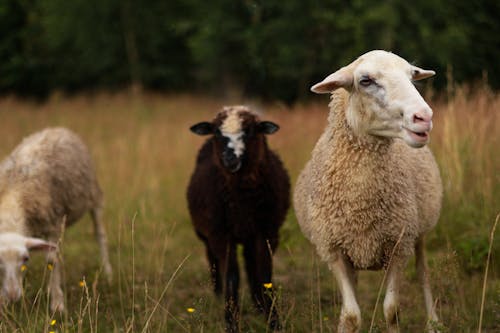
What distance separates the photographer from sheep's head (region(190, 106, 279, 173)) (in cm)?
512

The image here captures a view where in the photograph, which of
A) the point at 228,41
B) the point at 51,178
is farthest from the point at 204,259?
the point at 228,41

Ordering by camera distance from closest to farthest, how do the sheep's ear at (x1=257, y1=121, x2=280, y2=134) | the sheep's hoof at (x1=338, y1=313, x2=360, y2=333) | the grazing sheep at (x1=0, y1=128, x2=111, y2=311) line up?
the sheep's hoof at (x1=338, y1=313, x2=360, y2=333) → the grazing sheep at (x1=0, y1=128, x2=111, y2=311) → the sheep's ear at (x1=257, y1=121, x2=280, y2=134)

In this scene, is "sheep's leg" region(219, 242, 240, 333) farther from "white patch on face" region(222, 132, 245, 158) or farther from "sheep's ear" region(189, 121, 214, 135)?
"sheep's ear" region(189, 121, 214, 135)

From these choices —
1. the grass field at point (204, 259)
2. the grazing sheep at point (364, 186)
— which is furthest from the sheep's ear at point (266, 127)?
the grazing sheep at point (364, 186)

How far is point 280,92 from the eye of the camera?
76.6ft

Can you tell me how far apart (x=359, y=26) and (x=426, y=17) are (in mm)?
2725

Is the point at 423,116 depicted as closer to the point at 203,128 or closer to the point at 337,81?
the point at 337,81

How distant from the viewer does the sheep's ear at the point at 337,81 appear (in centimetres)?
367

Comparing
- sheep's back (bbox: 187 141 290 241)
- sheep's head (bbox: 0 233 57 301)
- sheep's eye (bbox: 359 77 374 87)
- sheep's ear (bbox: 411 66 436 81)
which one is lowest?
sheep's head (bbox: 0 233 57 301)

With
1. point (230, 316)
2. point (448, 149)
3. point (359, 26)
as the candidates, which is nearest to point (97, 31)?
point (359, 26)

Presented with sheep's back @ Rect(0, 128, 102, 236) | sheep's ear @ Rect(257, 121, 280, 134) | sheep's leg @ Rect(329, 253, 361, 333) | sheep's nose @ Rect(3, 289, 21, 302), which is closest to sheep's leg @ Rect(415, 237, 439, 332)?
sheep's leg @ Rect(329, 253, 361, 333)

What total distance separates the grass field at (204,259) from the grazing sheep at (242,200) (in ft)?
0.85

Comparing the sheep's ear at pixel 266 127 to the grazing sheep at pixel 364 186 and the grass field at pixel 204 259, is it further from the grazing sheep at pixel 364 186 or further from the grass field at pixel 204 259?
the grazing sheep at pixel 364 186

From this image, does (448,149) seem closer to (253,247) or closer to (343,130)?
(253,247)
